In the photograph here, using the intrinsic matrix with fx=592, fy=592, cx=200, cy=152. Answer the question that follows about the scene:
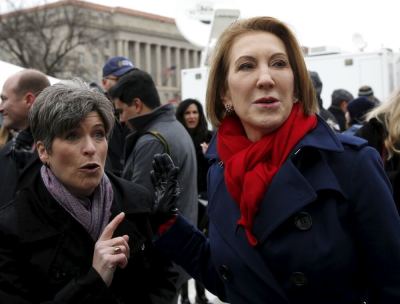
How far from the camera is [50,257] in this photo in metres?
2.32

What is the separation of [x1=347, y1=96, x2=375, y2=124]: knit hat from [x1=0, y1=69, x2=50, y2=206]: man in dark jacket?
3641 millimetres

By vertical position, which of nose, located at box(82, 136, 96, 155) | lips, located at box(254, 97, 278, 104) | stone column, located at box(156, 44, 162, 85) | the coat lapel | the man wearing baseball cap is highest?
stone column, located at box(156, 44, 162, 85)

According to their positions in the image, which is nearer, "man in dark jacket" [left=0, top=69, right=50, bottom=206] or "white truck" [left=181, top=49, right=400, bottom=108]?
"man in dark jacket" [left=0, top=69, right=50, bottom=206]

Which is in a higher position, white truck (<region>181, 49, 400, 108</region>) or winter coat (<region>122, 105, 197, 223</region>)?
white truck (<region>181, 49, 400, 108</region>)

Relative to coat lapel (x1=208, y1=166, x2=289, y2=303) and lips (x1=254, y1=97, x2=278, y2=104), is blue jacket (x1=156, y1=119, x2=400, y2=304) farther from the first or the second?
lips (x1=254, y1=97, x2=278, y2=104)

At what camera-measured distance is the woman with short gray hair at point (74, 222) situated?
2.27m

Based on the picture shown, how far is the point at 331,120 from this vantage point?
680 cm

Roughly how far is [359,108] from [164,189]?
15.2 ft

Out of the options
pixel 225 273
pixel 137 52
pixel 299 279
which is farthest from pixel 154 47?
pixel 299 279

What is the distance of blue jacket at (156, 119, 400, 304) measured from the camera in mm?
2014

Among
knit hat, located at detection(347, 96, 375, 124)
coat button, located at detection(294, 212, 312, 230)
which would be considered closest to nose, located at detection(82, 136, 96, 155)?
coat button, located at detection(294, 212, 312, 230)

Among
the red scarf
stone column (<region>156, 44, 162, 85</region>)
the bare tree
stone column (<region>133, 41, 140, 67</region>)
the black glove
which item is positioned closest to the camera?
the red scarf

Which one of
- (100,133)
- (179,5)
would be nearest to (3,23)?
(179,5)

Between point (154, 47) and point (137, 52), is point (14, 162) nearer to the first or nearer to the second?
point (137, 52)
